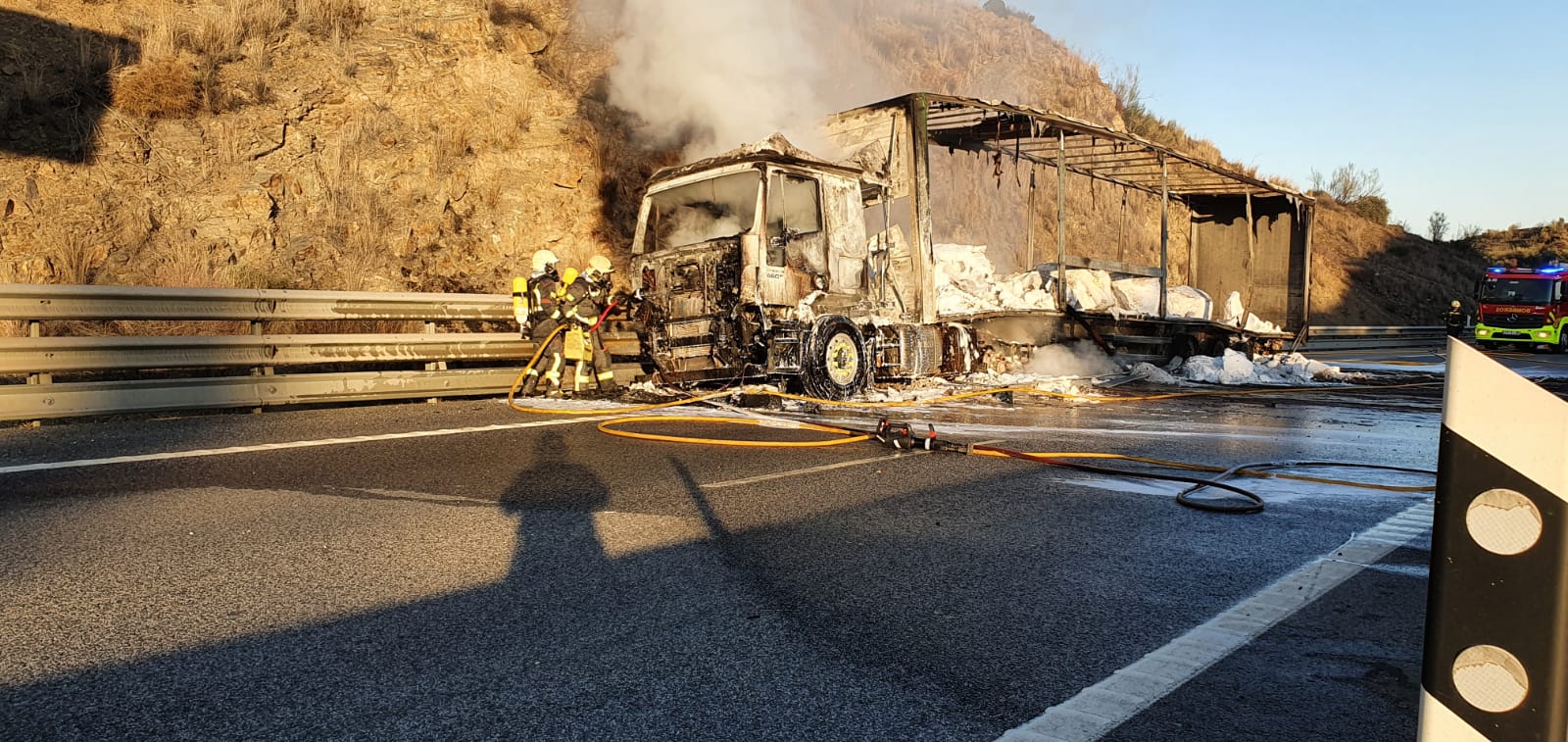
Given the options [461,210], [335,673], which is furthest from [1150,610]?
[461,210]

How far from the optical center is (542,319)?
31.7 ft

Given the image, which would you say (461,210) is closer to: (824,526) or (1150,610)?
(824,526)

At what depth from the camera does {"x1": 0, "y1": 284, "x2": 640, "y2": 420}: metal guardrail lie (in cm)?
707

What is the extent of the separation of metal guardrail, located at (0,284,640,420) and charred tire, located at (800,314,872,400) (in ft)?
10.1

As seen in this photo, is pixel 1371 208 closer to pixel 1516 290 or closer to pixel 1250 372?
pixel 1516 290

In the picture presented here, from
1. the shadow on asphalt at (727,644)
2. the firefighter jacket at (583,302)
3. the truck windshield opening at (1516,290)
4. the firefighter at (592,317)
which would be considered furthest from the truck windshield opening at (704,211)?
the truck windshield opening at (1516,290)

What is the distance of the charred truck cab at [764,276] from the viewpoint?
936 centimetres

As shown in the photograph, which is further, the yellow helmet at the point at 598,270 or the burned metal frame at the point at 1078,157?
the burned metal frame at the point at 1078,157

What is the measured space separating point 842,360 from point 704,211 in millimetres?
2187

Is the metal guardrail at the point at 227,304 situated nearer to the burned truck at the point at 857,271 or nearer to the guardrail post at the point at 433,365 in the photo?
the guardrail post at the point at 433,365

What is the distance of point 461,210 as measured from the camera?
14117 millimetres

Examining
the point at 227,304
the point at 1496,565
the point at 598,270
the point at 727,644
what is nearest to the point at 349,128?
the point at 598,270

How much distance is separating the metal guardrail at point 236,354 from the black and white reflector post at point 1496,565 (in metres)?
8.54

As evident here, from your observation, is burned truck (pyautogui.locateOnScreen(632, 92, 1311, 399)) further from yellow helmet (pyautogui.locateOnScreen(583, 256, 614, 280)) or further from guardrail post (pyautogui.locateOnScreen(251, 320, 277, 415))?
guardrail post (pyautogui.locateOnScreen(251, 320, 277, 415))
